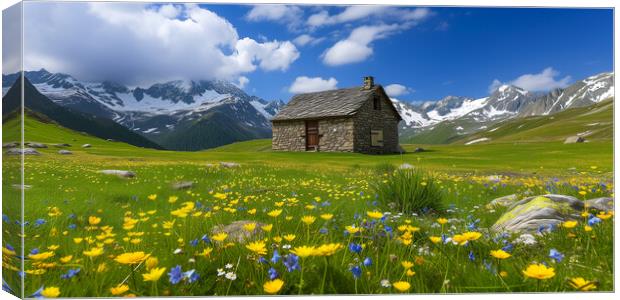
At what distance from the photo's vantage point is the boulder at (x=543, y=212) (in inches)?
158

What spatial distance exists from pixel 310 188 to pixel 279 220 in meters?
1.75

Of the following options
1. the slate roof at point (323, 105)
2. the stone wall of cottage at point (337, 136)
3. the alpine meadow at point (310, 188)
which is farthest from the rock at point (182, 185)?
the stone wall of cottage at point (337, 136)

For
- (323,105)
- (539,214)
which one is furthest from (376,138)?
(539,214)

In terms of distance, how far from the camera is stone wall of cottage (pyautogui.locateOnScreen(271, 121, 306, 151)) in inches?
353

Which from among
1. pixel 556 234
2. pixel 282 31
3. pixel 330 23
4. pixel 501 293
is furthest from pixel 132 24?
pixel 556 234

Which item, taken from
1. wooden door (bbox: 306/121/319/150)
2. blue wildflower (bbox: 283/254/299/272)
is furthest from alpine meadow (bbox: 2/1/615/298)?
wooden door (bbox: 306/121/319/150)

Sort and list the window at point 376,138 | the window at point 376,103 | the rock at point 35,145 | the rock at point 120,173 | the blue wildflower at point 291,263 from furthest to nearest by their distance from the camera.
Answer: the window at point 376,138 < the window at point 376,103 < the rock at point 120,173 < the rock at point 35,145 < the blue wildflower at point 291,263

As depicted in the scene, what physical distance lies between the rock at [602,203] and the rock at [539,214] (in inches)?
9.1

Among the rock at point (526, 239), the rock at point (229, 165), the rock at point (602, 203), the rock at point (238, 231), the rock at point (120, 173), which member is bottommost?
the rock at point (526, 239)

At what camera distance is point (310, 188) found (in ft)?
19.2

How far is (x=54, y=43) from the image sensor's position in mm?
4430

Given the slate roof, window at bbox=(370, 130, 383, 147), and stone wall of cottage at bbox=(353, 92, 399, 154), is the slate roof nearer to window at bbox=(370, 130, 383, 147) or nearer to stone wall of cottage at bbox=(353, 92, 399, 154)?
stone wall of cottage at bbox=(353, 92, 399, 154)

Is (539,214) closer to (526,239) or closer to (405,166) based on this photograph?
(526,239)

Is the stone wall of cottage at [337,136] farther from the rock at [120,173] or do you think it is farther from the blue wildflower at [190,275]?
the blue wildflower at [190,275]
